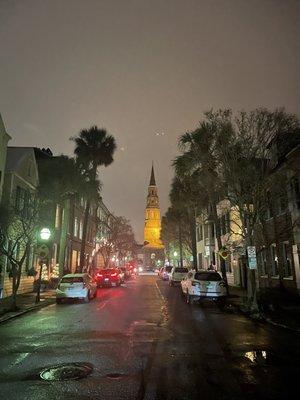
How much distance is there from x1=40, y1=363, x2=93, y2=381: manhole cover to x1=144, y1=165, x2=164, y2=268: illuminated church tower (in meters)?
140

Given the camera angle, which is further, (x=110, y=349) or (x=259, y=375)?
(x=110, y=349)

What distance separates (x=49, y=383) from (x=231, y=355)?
4.06 metres

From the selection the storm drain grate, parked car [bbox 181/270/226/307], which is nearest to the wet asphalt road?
the storm drain grate

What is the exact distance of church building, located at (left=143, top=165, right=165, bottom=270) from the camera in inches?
5822

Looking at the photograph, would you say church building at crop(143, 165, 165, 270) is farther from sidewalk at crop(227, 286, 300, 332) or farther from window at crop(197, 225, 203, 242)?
sidewalk at crop(227, 286, 300, 332)

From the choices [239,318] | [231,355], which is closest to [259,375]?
[231,355]

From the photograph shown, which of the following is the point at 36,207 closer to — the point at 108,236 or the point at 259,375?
the point at 259,375

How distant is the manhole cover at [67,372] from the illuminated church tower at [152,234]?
13977 centimetres

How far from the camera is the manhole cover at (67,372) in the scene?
22.0 ft

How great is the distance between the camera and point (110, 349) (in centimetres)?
897

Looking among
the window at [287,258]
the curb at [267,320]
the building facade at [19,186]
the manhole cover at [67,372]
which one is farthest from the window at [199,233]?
the manhole cover at [67,372]

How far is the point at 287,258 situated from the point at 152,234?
4994 inches

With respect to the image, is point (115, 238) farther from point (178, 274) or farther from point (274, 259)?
point (274, 259)

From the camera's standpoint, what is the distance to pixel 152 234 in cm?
14875
